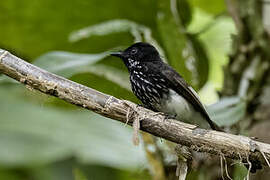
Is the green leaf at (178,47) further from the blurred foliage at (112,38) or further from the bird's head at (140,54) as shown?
the bird's head at (140,54)

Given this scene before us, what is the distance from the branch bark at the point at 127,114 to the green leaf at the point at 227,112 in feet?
2.38

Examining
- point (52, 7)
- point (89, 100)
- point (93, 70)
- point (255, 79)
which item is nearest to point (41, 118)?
point (89, 100)

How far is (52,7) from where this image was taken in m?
3.42

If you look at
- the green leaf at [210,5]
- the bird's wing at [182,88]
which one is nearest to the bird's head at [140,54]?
the bird's wing at [182,88]

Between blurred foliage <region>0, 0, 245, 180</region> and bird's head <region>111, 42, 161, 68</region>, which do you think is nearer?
blurred foliage <region>0, 0, 245, 180</region>

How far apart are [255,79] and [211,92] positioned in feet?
3.11

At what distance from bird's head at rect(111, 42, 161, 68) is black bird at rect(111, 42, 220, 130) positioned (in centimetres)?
9

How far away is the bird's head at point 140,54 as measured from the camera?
2.93 metres

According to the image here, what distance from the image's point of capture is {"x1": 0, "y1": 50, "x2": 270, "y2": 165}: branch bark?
5.80 feet

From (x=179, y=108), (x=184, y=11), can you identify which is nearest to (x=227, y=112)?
(x=179, y=108)

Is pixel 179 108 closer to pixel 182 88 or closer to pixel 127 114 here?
pixel 182 88

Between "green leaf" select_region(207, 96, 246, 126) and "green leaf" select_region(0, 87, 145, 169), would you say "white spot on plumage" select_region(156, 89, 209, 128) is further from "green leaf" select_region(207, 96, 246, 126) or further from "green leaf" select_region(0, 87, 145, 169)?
"green leaf" select_region(0, 87, 145, 169)

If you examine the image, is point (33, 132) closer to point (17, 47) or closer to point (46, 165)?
point (46, 165)

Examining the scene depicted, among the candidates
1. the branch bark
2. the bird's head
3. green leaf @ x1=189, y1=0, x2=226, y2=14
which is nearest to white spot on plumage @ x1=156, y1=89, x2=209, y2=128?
the bird's head
